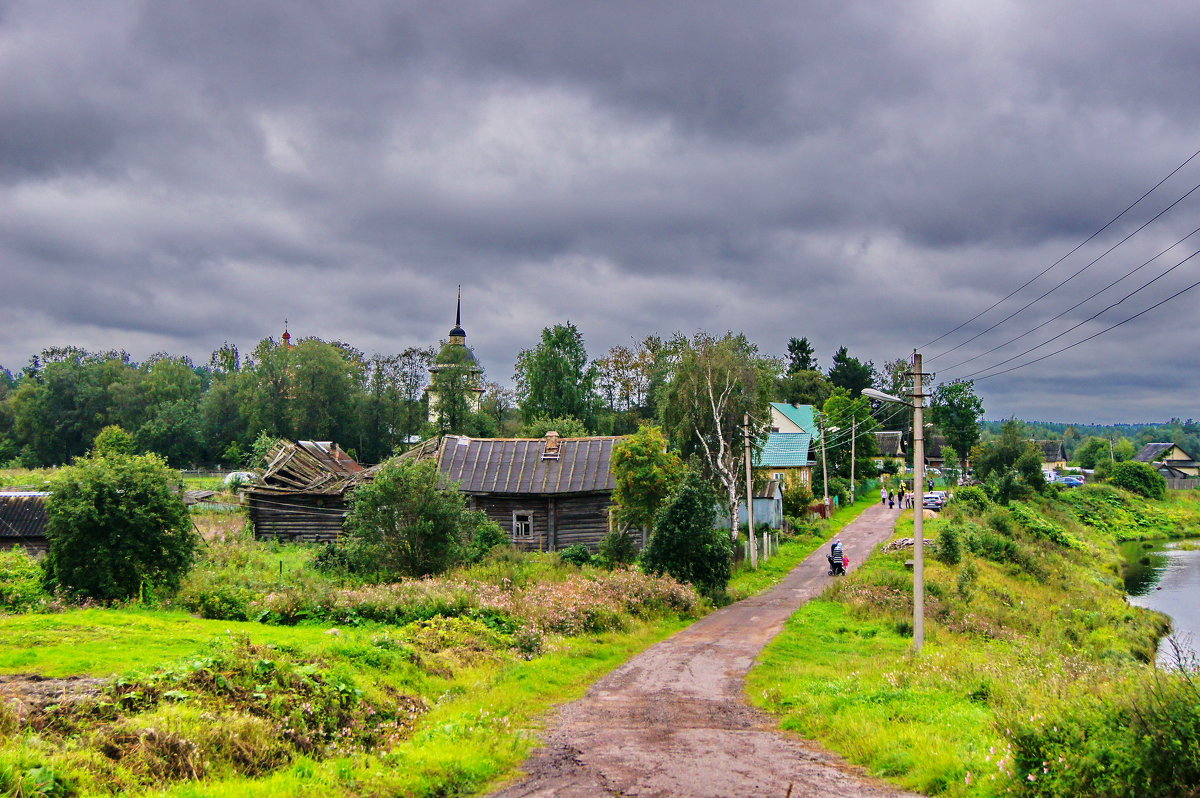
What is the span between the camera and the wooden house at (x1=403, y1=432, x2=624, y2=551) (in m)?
34.7

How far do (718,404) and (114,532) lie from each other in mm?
23274

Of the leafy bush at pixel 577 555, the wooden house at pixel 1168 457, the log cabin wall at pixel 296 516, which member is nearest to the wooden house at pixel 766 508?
the leafy bush at pixel 577 555

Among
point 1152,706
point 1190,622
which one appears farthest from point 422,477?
point 1190,622

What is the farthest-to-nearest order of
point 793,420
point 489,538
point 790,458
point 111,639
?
point 793,420 → point 790,458 → point 489,538 → point 111,639

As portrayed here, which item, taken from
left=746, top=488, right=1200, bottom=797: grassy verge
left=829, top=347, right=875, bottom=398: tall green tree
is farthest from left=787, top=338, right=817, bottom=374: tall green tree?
left=746, top=488, right=1200, bottom=797: grassy verge

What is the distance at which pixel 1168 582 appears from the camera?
4303 centimetres

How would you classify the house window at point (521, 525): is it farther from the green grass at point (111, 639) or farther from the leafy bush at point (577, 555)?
the green grass at point (111, 639)

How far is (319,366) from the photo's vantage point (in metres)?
70.4

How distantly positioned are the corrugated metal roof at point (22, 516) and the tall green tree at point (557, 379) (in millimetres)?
33476

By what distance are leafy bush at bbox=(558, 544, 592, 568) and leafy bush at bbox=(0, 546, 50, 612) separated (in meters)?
16.3

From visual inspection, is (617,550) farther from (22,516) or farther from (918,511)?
(22,516)

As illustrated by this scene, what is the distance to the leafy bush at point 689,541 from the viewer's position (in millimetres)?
25797

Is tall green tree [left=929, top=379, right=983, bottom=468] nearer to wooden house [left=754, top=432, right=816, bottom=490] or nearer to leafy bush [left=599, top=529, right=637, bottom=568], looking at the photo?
wooden house [left=754, top=432, right=816, bottom=490]

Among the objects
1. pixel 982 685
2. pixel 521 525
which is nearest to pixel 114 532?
pixel 521 525
